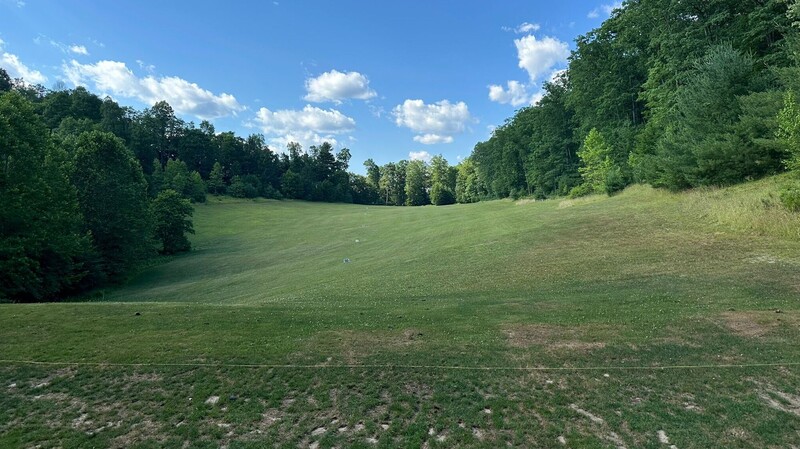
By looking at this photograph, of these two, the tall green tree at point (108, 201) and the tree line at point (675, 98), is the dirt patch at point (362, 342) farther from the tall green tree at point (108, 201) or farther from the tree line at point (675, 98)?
the tall green tree at point (108, 201)

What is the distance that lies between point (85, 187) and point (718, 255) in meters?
42.4

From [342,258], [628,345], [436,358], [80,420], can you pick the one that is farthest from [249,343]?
[342,258]

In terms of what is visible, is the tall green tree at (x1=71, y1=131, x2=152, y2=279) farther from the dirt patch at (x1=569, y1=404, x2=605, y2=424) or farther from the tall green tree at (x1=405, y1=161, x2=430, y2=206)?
the tall green tree at (x1=405, y1=161, x2=430, y2=206)

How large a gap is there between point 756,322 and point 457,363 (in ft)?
26.2

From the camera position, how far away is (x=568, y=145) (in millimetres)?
68875

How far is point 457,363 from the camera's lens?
8883mm

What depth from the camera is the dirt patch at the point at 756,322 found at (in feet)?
32.0

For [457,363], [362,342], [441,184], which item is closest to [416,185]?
[441,184]

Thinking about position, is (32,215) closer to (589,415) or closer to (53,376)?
(53,376)

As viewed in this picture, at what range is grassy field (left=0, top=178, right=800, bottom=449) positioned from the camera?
21.3ft

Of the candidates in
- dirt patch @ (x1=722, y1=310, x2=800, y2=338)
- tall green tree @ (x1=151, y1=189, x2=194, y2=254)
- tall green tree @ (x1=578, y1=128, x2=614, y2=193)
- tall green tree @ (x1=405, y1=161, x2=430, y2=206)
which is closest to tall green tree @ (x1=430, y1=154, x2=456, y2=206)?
tall green tree @ (x1=405, y1=161, x2=430, y2=206)

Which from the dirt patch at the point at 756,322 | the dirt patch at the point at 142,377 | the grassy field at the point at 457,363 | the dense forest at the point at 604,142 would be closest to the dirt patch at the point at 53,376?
the grassy field at the point at 457,363

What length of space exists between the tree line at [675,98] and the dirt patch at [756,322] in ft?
43.4

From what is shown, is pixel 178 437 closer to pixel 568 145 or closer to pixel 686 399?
pixel 686 399
